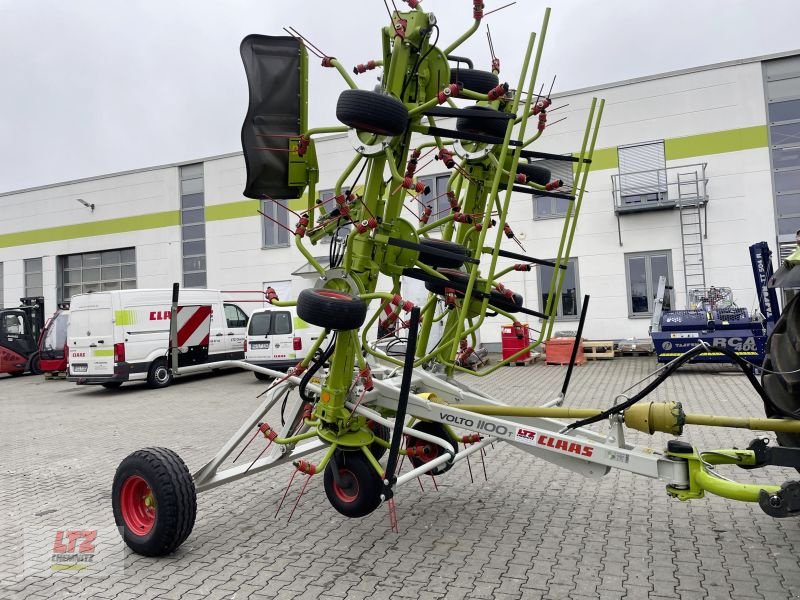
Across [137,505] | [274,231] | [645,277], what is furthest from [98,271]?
[137,505]

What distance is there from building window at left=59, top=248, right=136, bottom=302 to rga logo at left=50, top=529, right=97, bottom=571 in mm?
20609

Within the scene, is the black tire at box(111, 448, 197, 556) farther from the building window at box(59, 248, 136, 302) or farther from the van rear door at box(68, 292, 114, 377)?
the building window at box(59, 248, 136, 302)

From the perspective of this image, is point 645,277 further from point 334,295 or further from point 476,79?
point 334,295

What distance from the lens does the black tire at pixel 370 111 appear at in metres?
3.82

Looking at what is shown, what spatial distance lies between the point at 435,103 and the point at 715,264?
14330 mm

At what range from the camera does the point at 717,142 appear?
1599 cm

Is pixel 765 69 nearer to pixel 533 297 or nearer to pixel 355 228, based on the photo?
pixel 533 297

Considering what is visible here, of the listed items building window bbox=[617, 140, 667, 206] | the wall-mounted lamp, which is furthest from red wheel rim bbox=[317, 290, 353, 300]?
the wall-mounted lamp

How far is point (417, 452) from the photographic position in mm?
4320

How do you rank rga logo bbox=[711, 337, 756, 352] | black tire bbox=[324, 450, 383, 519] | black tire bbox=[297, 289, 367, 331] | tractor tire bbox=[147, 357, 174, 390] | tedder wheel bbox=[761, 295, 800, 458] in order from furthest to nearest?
1. tractor tire bbox=[147, 357, 174, 390]
2. rga logo bbox=[711, 337, 756, 352]
3. black tire bbox=[324, 450, 383, 519]
4. black tire bbox=[297, 289, 367, 331]
5. tedder wheel bbox=[761, 295, 800, 458]

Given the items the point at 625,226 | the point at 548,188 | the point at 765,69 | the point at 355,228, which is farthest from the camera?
the point at 625,226

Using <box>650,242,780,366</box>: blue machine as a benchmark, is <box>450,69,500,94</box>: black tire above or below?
above

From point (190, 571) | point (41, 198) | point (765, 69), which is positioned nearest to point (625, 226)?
point (765, 69)

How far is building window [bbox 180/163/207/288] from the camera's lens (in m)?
22.8
